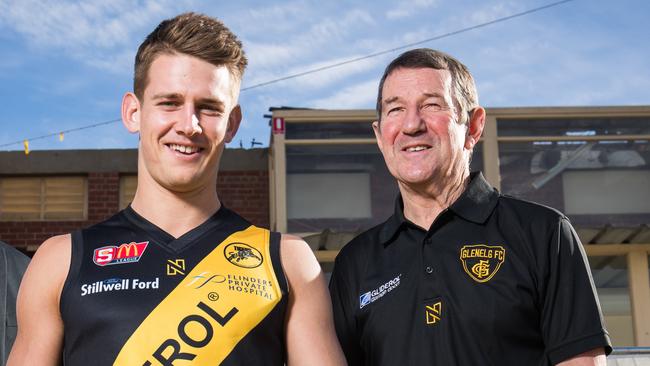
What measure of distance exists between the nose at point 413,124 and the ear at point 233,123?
25.8 inches

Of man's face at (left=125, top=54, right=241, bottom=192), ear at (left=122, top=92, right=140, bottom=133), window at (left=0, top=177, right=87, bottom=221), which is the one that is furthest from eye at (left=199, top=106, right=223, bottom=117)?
window at (left=0, top=177, right=87, bottom=221)

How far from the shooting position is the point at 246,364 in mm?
2232

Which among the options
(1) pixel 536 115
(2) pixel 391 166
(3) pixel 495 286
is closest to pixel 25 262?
(2) pixel 391 166

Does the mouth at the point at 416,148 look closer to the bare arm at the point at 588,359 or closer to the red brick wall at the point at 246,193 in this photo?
the bare arm at the point at 588,359

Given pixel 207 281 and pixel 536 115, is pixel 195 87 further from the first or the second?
pixel 536 115

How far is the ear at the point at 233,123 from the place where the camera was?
2.53 metres

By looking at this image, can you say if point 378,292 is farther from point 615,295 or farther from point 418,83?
point 615,295

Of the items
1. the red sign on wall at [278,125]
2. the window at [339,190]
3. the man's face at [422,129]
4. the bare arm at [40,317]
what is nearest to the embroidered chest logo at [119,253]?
the bare arm at [40,317]

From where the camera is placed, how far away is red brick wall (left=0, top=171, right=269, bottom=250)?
536 inches

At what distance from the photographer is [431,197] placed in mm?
2980

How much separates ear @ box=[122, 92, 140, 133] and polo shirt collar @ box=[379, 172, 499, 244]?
1068 mm

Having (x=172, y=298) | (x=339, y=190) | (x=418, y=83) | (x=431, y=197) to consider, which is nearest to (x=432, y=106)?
(x=418, y=83)

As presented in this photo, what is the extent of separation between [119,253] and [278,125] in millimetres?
9093

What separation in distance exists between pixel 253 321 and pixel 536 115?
33.1 feet
